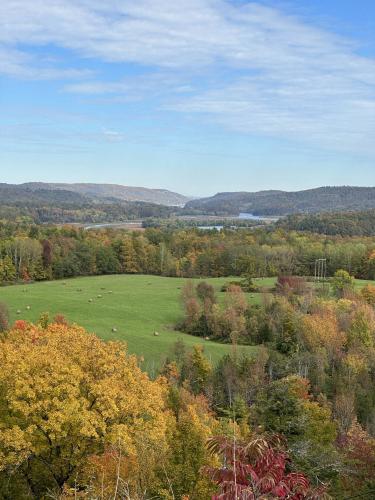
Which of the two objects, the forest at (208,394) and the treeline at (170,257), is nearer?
the forest at (208,394)

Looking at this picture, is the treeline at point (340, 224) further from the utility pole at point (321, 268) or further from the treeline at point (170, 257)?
the utility pole at point (321, 268)

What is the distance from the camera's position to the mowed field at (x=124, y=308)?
185 feet

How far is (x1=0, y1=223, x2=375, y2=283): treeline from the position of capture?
98.1 m

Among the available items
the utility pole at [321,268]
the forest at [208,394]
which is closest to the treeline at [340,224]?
the utility pole at [321,268]

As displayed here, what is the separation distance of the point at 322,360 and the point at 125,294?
39.4 meters

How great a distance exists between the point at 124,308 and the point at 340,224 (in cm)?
8825

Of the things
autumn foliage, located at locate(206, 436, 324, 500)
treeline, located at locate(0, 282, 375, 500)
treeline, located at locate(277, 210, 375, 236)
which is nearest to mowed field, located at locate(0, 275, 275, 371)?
treeline, located at locate(0, 282, 375, 500)

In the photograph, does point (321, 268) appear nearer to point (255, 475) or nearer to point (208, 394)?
point (208, 394)

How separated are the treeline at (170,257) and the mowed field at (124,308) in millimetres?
7255

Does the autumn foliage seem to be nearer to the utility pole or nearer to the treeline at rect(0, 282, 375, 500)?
the treeline at rect(0, 282, 375, 500)

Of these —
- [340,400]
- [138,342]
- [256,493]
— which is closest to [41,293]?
[138,342]

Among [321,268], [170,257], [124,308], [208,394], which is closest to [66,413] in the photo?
[208,394]

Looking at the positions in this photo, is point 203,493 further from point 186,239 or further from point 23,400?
point 186,239

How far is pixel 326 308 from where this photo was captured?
6328 centimetres
